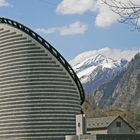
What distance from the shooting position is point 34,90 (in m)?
145

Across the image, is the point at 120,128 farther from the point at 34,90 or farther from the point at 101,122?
the point at 34,90

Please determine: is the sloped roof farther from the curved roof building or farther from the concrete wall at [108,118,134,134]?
the curved roof building

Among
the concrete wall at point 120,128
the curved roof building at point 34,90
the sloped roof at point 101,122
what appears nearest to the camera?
the concrete wall at point 120,128

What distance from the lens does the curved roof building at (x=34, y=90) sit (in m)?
141

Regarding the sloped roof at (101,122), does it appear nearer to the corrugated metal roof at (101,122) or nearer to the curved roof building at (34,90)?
the corrugated metal roof at (101,122)

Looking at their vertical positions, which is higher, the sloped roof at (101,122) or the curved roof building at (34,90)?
the curved roof building at (34,90)

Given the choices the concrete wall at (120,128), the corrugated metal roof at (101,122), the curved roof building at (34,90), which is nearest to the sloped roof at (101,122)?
the corrugated metal roof at (101,122)

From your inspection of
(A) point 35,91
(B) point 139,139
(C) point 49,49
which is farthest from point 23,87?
(B) point 139,139

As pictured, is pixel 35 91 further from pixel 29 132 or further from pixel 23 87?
pixel 29 132

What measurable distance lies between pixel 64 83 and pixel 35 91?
8.99 m

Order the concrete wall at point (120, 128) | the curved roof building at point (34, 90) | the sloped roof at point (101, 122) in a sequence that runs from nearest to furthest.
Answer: the concrete wall at point (120, 128) → the sloped roof at point (101, 122) → the curved roof building at point (34, 90)

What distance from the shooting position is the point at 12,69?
147125mm

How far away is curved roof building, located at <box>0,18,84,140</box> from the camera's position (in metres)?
Answer: 141

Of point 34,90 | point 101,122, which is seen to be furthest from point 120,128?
point 34,90
